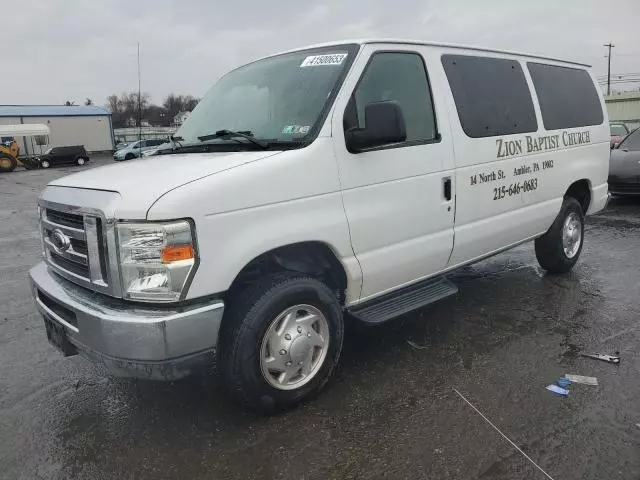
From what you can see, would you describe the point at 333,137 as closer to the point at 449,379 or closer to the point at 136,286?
the point at 136,286

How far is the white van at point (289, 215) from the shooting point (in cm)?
265

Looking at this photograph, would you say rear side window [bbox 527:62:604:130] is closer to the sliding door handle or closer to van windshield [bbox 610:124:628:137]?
the sliding door handle

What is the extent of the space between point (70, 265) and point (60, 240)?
6.5 inches

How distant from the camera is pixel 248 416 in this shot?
3.17m

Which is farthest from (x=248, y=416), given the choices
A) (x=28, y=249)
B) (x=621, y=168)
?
(x=621, y=168)

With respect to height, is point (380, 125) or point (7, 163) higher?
point (380, 125)

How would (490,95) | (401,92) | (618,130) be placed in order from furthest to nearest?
(618,130) → (490,95) → (401,92)

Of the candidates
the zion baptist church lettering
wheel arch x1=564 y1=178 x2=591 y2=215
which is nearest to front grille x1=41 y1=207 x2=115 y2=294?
the zion baptist church lettering

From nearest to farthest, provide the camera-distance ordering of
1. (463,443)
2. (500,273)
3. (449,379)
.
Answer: (463,443)
(449,379)
(500,273)

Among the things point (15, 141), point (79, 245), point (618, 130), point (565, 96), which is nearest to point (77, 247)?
point (79, 245)

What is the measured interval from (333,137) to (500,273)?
3.55 metres

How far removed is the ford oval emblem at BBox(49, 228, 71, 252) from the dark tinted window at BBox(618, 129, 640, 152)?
10645 millimetres

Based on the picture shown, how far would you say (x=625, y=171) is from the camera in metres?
10.1

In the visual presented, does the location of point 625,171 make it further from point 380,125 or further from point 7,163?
point 7,163
